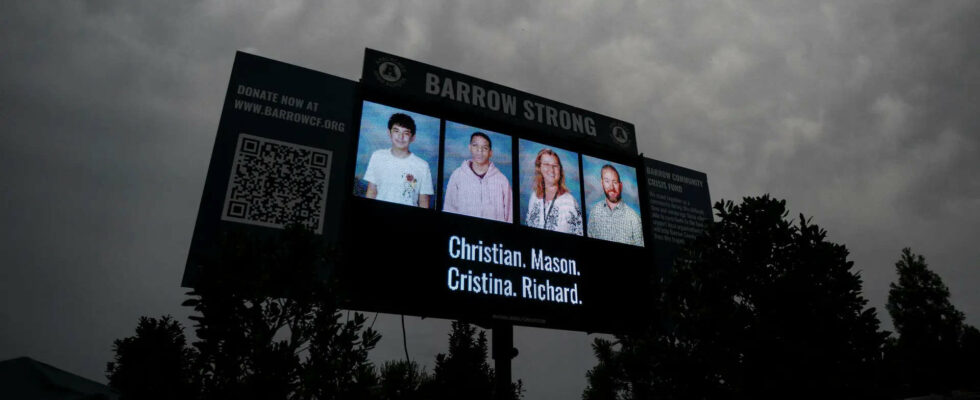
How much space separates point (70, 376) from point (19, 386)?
2.94ft

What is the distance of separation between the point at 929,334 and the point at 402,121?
1863 centimetres

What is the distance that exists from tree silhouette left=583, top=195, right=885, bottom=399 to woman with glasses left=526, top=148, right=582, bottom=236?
3.97m

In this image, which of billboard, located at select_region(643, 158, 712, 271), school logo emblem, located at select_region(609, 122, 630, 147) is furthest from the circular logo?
billboard, located at select_region(643, 158, 712, 271)

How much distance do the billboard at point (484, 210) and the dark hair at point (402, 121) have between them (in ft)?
0.07

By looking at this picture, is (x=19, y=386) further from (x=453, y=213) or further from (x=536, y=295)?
(x=536, y=295)

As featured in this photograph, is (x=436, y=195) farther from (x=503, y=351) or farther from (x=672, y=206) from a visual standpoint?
(x=672, y=206)

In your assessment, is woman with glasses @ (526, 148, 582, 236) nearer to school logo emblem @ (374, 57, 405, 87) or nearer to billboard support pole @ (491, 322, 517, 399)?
billboard support pole @ (491, 322, 517, 399)

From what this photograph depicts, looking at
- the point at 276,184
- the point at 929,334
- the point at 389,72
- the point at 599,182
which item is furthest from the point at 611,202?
the point at 929,334

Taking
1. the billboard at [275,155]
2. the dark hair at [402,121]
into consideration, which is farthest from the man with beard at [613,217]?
the billboard at [275,155]

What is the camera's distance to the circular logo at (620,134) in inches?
511

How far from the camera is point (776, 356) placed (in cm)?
554

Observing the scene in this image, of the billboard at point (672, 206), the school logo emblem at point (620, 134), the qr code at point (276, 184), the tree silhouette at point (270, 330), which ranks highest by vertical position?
the school logo emblem at point (620, 134)

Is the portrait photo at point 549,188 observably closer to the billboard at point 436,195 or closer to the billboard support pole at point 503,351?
the billboard at point 436,195

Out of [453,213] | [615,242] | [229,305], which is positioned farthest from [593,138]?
[229,305]
